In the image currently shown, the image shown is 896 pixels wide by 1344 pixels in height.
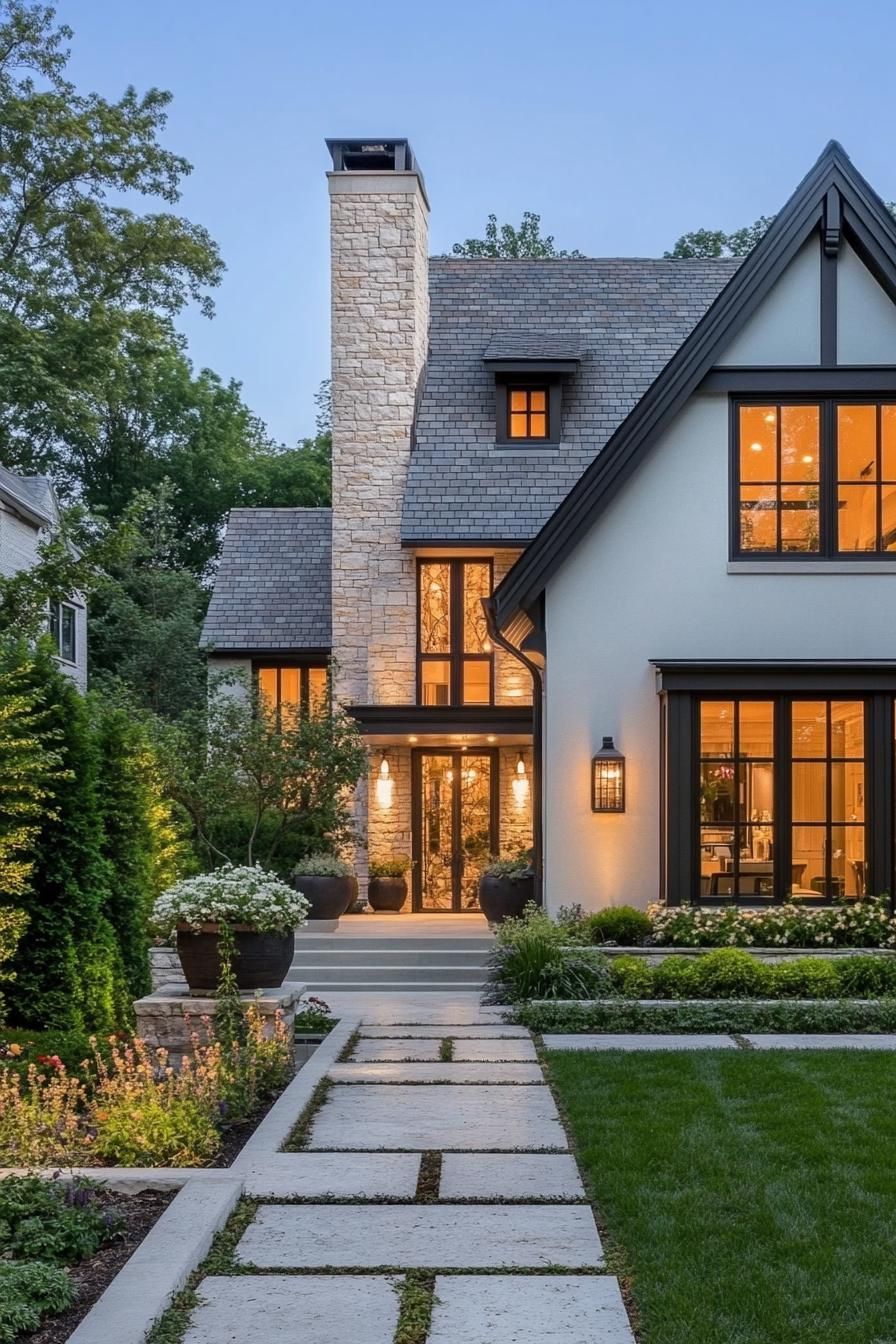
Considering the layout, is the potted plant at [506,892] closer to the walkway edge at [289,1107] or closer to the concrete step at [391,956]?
the concrete step at [391,956]

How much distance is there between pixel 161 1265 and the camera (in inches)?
175

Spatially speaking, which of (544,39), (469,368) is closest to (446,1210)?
(469,368)

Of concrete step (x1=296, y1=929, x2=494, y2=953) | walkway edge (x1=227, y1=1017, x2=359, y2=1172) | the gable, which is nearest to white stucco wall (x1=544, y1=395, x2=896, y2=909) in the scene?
the gable

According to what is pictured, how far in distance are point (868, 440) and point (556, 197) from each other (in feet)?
84.6

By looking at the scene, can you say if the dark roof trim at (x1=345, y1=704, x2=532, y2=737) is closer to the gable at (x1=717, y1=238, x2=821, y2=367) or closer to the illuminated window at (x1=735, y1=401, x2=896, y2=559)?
the illuminated window at (x1=735, y1=401, x2=896, y2=559)

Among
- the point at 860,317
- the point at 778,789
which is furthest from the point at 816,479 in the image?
the point at 778,789

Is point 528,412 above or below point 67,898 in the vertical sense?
above

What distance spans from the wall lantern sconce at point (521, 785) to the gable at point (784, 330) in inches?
273

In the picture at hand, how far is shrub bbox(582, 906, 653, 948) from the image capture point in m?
12.9

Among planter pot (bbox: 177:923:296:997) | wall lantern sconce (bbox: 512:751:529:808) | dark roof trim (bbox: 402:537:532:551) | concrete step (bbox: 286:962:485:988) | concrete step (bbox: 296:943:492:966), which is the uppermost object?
dark roof trim (bbox: 402:537:532:551)

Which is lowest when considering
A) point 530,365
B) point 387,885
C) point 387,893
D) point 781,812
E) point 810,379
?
point 387,893

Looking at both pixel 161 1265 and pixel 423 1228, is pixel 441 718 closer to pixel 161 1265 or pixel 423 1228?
pixel 423 1228

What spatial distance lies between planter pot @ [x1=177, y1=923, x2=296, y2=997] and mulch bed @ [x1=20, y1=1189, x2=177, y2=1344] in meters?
3.09

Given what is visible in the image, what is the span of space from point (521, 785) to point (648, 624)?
557 centimetres
